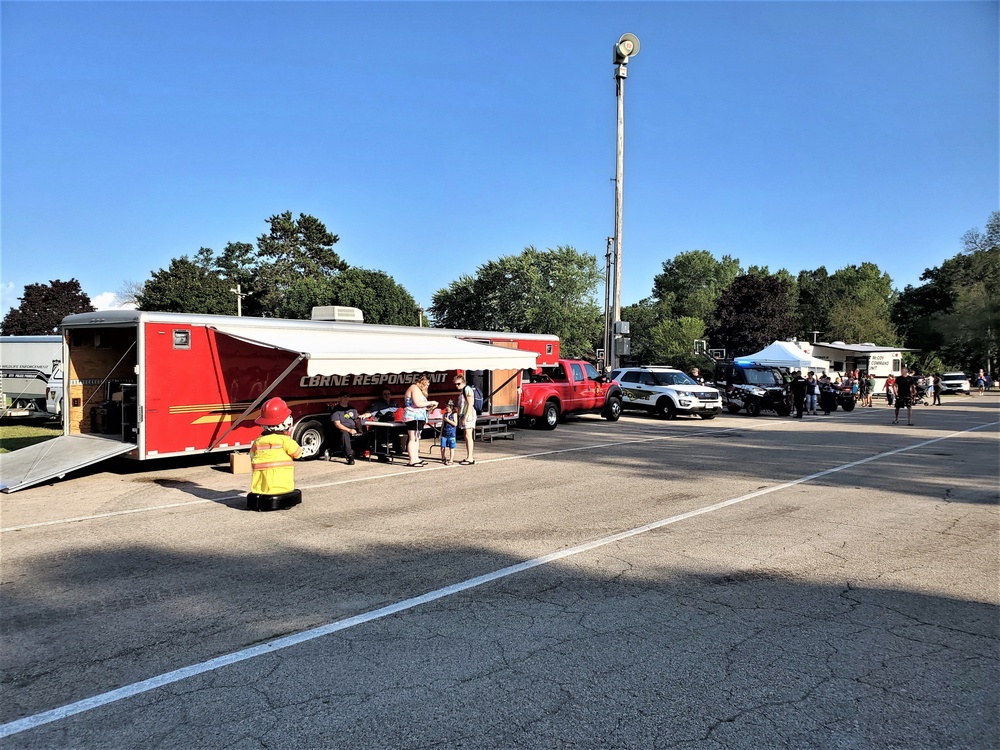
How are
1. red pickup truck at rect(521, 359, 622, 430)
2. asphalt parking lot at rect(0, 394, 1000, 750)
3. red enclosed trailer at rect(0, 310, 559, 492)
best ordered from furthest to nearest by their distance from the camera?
1. red pickup truck at rect(521, 359, 622, 430)
2. red enclosed trailer at rect(0, 310, 559, 492)
3. asphalt parking lot at rect(0, 394, 1000, 750)

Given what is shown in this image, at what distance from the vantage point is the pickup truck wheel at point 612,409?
885 inches

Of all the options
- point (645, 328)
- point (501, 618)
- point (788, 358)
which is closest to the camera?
point (501, 618)

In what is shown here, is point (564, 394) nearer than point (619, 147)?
Yes

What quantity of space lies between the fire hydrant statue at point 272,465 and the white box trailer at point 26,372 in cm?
1585

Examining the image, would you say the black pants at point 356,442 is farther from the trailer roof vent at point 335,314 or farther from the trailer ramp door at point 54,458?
the trailer ramp door at point 54,458

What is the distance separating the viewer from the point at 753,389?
26.6m

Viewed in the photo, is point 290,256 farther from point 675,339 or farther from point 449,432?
point 449,432

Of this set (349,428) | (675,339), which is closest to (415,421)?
(349,428)

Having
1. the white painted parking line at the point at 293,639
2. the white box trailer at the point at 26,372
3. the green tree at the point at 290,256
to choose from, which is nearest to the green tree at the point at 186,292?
the green tree at the point at 290,256

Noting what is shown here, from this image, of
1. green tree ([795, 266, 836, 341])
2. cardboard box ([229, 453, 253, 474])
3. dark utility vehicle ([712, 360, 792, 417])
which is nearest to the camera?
cardboard box ([229, 453, 253, 474])

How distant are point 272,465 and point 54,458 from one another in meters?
4.75

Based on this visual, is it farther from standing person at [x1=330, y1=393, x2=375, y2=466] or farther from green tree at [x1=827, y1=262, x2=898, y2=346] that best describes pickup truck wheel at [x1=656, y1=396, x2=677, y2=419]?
green tree at [x1=827, y1=262, x2=898, y2=346]

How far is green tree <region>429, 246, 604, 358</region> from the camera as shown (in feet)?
198

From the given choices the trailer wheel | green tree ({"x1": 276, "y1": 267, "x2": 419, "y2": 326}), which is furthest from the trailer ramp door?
green tree ({"x1": 276, "y1": 267, "x2": 419, "y2": 326})
